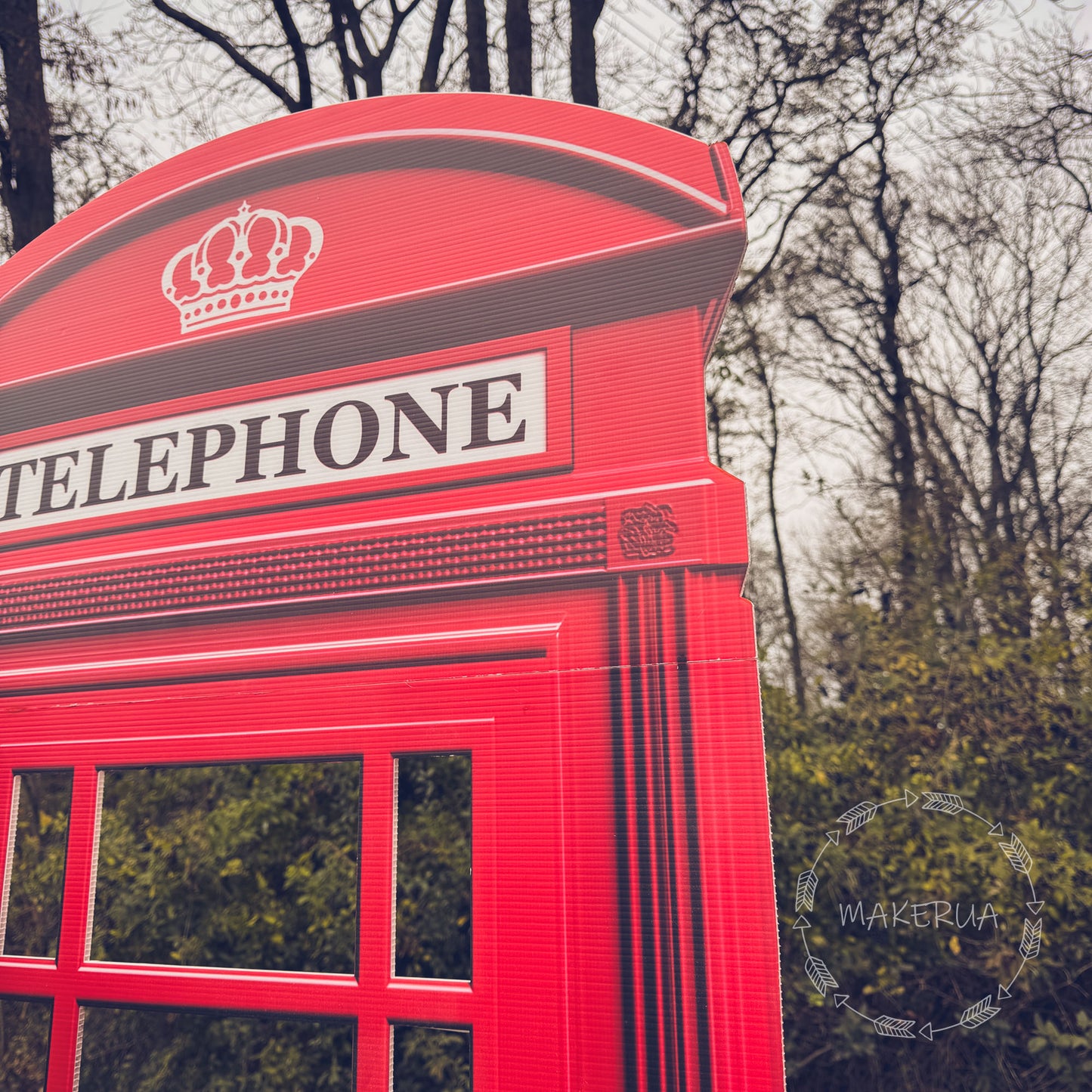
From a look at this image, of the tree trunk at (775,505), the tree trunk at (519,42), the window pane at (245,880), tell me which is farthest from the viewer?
the tree trunk at (775,505)

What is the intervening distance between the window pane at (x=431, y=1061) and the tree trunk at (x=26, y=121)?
3.90 m

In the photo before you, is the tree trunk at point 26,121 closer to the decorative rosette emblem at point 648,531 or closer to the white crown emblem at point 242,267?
the white crown emblem at point 242,267

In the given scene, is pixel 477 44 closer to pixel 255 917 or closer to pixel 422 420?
pixel 422 420

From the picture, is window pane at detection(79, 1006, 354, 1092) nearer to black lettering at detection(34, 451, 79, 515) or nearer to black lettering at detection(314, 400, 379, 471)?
black lettering at detection(34, 451, 79, 515)

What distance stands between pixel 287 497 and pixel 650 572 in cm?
101

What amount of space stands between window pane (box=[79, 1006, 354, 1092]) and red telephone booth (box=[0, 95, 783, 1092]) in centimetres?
105

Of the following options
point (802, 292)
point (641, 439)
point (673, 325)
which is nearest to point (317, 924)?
point (641, 439)

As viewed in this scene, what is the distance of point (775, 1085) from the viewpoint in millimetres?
1621

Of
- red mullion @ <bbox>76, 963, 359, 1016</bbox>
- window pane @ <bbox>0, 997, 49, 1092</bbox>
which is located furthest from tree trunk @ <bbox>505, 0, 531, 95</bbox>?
window pane @ <bbox>0, 997, 49, 1092</bbox>

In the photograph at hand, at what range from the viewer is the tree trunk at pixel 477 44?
4652 millimetres

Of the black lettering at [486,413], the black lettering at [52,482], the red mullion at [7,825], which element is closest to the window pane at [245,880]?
the red mullion at [7,825]

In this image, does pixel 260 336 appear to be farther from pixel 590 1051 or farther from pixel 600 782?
pixel 590 1051

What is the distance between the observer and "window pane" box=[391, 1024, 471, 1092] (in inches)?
125

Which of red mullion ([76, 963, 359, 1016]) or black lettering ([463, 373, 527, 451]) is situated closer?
red mullion ([76, 963, 359, 1016])
